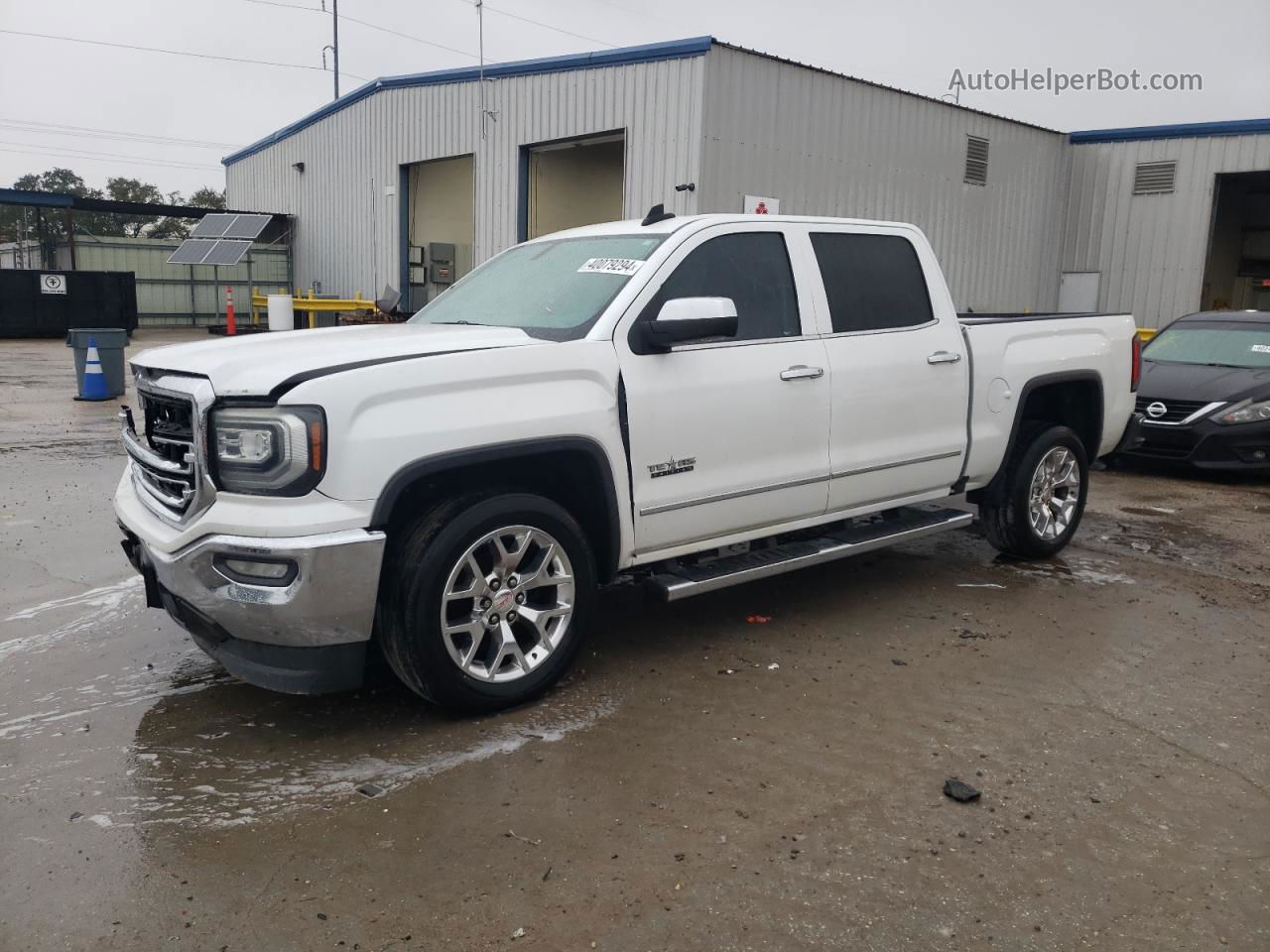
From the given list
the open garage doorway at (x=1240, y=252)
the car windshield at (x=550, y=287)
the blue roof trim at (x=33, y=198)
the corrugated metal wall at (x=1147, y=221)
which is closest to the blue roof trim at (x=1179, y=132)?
the corrugated metal wall at (x=1147, y=221)

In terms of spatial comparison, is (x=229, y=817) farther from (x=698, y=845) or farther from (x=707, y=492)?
(x=707, y=492)

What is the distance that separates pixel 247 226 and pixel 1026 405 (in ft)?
82.1

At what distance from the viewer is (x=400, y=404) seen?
3.71m

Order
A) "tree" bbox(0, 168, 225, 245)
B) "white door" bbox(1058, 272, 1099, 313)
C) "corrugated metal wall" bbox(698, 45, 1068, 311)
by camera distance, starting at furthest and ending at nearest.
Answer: "tree" bbox(0, 168, 225, 245) < "white door" bbox(1058, 272, 1099, 313) < "corrugated metal wall" bbox(698, 45, 1068, 311)

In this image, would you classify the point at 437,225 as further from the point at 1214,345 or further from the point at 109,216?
the point at 109,216

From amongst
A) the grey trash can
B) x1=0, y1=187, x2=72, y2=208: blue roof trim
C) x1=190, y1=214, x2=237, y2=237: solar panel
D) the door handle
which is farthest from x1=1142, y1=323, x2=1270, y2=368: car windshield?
x1=0, y1=187, x2=72, y2=208: blue roof trim

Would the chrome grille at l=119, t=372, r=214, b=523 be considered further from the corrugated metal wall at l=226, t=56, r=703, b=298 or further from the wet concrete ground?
the corrugated metal wall at l=226, t=56, r=703, b=298

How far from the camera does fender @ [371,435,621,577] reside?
3660mm

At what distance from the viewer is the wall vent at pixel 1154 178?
2005cm

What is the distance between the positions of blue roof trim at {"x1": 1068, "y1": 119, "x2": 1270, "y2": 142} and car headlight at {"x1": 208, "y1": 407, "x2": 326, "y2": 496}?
2032 centimetres

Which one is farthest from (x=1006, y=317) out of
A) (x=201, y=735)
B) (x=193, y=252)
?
(x=193, y=252)

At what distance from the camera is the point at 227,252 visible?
1010 inches

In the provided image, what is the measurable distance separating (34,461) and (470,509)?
278 inches

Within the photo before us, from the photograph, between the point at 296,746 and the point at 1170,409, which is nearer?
the point at 296,746
